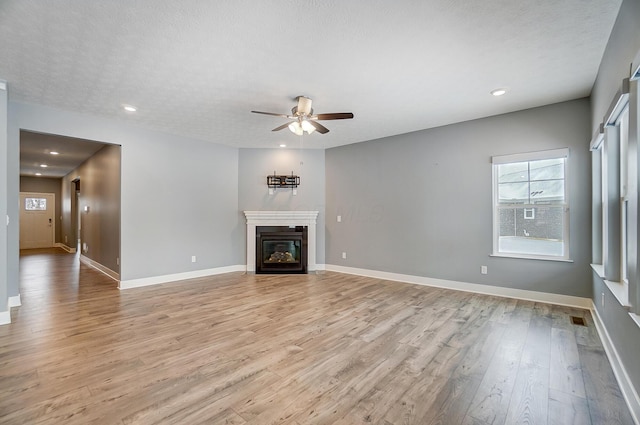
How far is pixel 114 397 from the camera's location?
6.22 feet

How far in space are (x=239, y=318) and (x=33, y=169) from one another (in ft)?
31.7

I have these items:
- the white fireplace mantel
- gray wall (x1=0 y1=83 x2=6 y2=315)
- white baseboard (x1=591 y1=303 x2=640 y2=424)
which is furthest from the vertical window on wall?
gray wall (x1=0 y1=83 x2=6 y2=315)

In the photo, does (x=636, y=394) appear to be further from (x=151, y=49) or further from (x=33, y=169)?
(x=33, y=169)

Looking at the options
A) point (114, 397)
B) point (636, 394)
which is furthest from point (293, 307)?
point (636, 394)

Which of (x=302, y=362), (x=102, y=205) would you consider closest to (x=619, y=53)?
(x=302, y=362)

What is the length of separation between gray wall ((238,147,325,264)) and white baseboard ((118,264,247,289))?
2.18 ft

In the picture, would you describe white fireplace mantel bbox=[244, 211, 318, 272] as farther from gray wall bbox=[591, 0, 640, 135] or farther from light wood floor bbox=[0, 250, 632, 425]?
gray wall bbox=[591, 0, 640, 135]

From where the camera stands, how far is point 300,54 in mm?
2662

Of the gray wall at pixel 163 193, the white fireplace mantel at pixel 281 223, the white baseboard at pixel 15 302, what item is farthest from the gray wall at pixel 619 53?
the white baseboard at pixel 15 302

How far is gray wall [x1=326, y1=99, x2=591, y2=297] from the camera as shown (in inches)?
148

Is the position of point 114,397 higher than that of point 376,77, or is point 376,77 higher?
point 376,77

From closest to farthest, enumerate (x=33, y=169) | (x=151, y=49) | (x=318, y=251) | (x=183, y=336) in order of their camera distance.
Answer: (x=151, y=49)
(x=183, y=336)
(x=318, y=251)
(x=33, y=169)

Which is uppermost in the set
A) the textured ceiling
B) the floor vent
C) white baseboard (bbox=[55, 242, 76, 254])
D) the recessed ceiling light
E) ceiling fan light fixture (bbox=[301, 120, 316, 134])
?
the textured ceiling

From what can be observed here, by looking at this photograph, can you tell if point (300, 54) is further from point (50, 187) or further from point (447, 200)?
point (50, 187)
